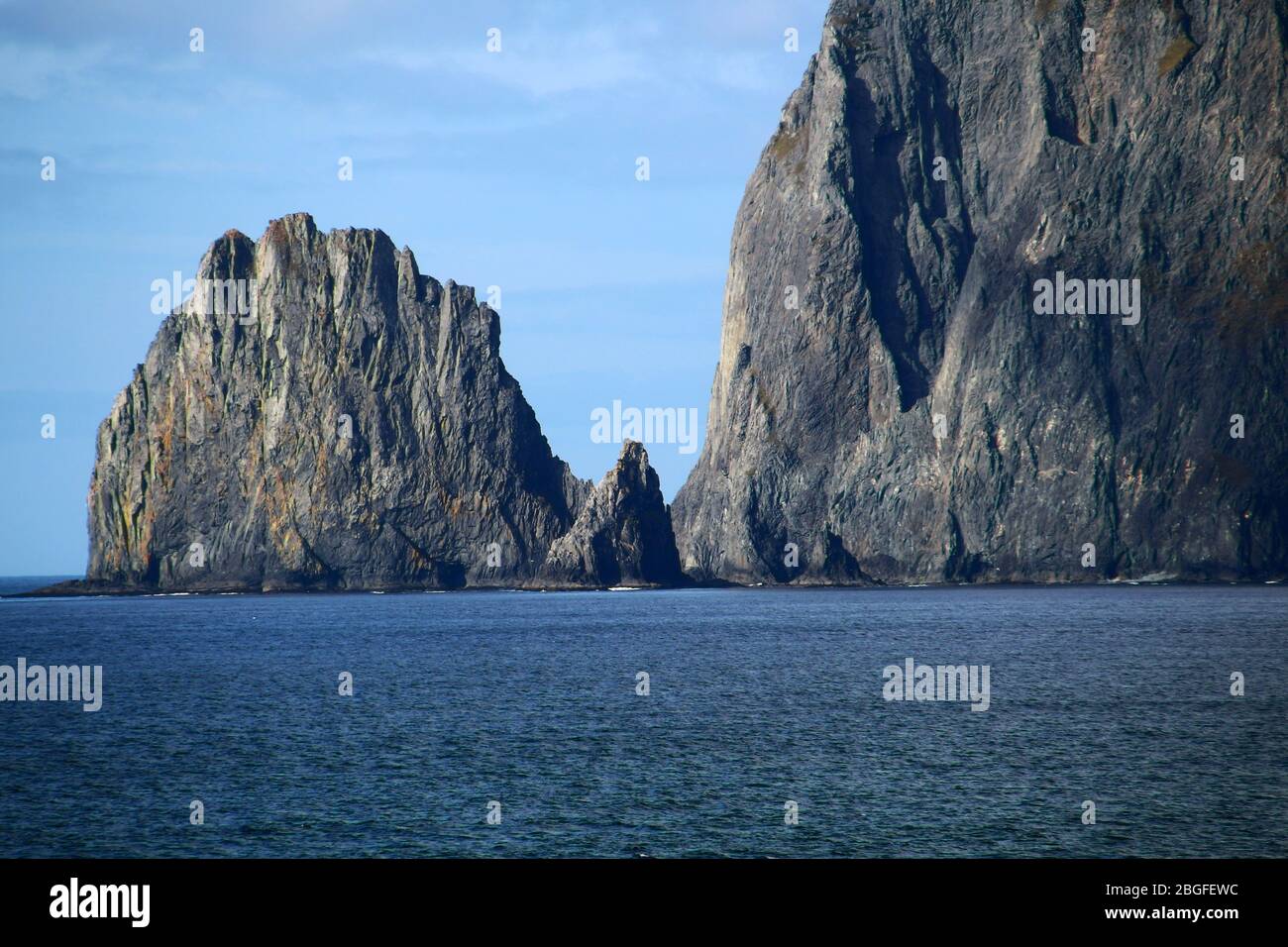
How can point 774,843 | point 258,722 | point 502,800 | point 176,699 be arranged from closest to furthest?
point 774,843 < point 502,800 < point 258,722 < point 176,699

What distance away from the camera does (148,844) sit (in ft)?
→ 125

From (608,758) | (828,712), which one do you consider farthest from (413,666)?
(608,758)

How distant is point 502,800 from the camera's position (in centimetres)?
4331

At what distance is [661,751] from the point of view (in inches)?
2067

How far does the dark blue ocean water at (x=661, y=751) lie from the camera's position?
38.5m

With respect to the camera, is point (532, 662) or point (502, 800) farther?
point (532, 662)

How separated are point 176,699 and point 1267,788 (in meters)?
52.2

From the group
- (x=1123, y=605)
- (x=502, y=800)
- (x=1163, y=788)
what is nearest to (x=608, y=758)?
(x=502, y=800)

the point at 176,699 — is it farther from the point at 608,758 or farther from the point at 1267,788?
the point at 1267,788

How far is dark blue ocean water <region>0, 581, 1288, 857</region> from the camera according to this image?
38469 millimetres
